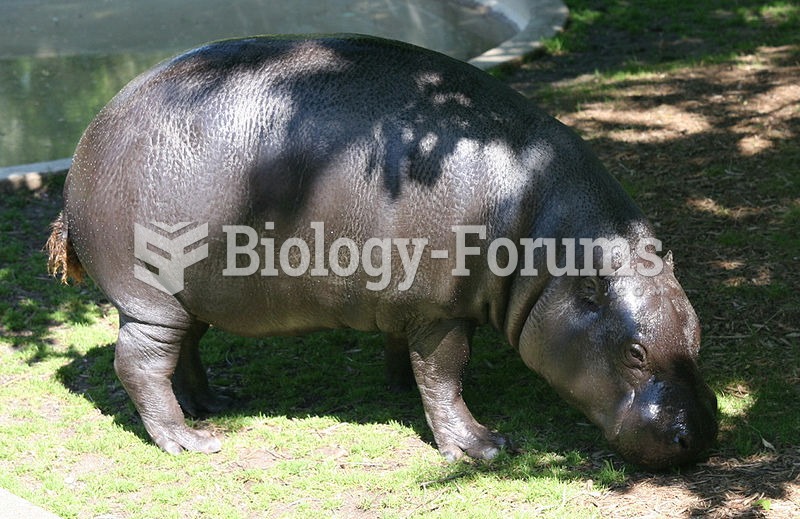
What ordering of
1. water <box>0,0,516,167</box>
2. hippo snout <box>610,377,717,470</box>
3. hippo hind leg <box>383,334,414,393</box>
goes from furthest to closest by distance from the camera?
1. water <box>0,0,516,167</box>
2. hippo hind leg <box>383,334,414,393</box>
3. hippo snout <box>610,377,717,470</box>

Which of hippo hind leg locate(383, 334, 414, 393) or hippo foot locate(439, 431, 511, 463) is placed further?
hippo hind leg locate(383, 334, 414, 393)

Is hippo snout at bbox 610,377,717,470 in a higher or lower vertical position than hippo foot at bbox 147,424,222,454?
higher

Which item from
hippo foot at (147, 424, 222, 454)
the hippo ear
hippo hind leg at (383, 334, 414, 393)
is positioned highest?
the hippo ear

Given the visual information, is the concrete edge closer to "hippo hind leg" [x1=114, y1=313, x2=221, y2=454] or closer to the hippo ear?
"hippo hind leg" [x1=114, y1=313, x2=221, y2=454]

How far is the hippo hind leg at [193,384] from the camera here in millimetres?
6328

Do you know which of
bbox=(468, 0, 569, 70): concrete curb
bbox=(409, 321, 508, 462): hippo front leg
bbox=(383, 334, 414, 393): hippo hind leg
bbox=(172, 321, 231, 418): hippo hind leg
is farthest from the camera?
bbox=(468, 0, 569, 70): concrete curb

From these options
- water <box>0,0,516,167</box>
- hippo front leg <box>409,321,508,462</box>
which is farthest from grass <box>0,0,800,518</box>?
water <box>0,0,516,167</box>

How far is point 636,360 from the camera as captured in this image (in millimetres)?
5148

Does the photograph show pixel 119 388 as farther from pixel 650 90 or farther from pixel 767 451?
pixel 650 90

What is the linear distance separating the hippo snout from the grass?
0.55 ft
